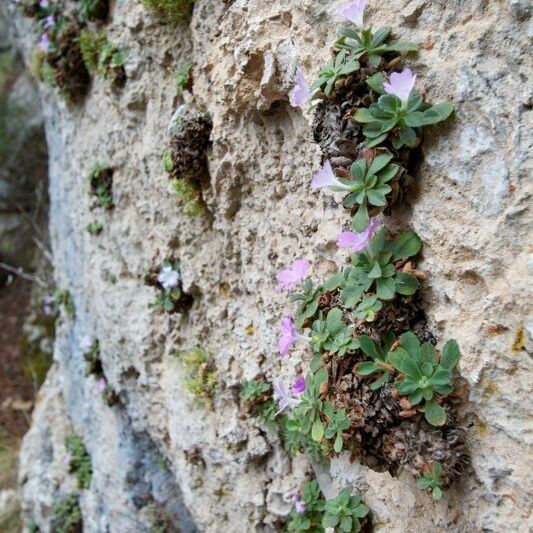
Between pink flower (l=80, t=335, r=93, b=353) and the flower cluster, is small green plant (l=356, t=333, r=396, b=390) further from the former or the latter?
pink flower (l=80, t=335, r=93, b=353)

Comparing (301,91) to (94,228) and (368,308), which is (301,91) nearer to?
(368,308)

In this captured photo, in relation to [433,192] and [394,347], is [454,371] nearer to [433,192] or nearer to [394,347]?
[394,347]

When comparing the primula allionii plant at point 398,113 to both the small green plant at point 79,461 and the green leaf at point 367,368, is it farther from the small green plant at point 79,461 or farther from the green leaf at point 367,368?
the small green plant at point 79,461

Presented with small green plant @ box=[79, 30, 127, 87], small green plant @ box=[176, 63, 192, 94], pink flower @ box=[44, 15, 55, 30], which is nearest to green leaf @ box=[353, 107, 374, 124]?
small green plant @ box=[176, 63, 192, 94]

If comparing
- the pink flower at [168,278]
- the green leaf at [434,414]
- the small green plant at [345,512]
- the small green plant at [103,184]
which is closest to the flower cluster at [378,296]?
the green leaf at [434,414]

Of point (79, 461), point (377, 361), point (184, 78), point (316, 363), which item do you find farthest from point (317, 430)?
point (79, 461)
